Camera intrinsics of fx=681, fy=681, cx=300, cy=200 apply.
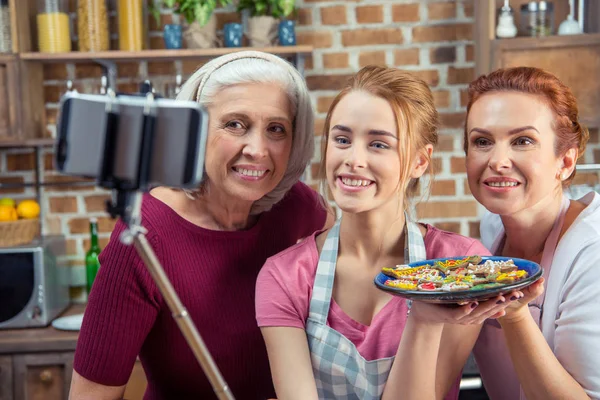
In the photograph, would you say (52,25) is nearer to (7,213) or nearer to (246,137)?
(7,213)

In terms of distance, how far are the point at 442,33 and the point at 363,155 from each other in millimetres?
1807

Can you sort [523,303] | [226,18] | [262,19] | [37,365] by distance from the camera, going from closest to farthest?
1. [523,303]
2. [37,365]
3. [262,19]
4. [226,18]

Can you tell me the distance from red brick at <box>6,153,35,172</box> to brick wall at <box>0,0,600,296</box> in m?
0.24

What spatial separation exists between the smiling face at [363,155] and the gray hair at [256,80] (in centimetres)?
16

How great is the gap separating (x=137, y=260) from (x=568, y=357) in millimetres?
766

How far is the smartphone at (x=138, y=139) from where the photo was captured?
472 mm

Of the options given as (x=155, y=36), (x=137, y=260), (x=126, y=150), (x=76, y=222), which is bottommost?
(x=76, y=222)

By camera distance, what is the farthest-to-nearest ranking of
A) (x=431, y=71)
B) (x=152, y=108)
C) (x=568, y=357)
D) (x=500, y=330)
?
(x=431, y=71) → (x=500, y=330) → (x=568, y=357) → (x=152, y=108)

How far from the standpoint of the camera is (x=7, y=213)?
2607 millimetres

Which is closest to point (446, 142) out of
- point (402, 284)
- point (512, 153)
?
point (512, 153)

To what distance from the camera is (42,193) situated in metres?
2.85

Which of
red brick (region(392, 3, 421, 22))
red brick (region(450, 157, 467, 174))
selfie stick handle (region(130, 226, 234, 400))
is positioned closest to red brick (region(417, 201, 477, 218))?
red brick (region(450, 157, 467, 174))

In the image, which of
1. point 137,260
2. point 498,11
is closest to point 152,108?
point 137,260

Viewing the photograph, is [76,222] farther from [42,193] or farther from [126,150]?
[126,150]
